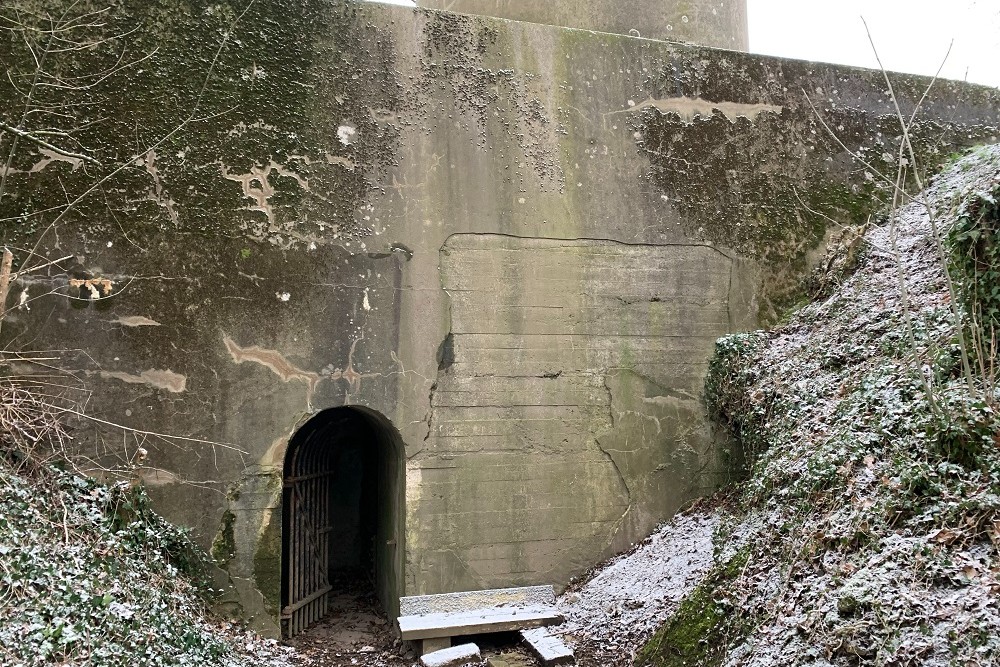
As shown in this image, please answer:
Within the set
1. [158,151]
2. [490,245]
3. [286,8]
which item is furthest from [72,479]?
[286,8]

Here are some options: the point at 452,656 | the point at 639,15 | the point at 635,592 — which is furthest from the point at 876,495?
the point at 639,15

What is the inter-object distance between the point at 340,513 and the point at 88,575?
4.34 m

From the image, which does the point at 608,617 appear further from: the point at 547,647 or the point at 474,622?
the point at 474,622

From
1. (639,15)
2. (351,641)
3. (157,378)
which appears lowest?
(351,641)

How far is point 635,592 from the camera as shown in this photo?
19.1 feet

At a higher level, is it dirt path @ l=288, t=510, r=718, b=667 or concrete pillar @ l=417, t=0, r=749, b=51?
concrete pillar @ l=417, t=0, r=749, b=51

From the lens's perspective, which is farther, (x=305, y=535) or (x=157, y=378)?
(x=305, y=535)

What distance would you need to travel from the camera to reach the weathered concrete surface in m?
5.68

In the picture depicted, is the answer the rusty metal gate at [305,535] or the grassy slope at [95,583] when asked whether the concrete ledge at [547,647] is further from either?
the rusty metal gate at [305,535]

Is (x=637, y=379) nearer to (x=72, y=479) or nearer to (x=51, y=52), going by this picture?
(x=72, y=479)

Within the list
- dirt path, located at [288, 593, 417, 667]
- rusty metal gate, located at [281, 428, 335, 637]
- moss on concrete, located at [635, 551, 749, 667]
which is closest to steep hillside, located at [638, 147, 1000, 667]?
moss on concrete, located at [635, 551, 749, 667]

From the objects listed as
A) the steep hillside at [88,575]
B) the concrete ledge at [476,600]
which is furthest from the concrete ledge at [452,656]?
the steep hillside at [88,575]

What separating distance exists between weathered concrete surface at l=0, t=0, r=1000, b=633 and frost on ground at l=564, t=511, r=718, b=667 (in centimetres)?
29

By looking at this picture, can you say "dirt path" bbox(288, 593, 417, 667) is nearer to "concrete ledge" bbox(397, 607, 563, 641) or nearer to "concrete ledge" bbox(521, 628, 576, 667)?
"concrete ledge" bbox(397, 607, 563, 641)
